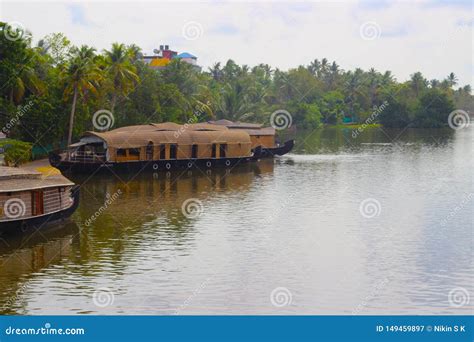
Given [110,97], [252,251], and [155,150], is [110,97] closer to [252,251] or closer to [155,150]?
[155,150]

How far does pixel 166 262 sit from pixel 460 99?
17762 cm

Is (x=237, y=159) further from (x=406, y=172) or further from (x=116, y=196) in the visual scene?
(x=116, y=196)

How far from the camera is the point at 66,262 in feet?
87.4

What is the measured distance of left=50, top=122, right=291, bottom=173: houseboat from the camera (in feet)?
168

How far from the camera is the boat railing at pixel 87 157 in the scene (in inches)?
2014

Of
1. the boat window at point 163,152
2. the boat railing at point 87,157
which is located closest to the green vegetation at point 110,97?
the boat railing at point 87,157

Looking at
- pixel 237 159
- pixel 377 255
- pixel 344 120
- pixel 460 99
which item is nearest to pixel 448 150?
pixel 237 159

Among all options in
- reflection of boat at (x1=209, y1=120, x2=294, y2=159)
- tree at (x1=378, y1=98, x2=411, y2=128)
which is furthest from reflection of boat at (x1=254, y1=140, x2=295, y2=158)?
tree at (x1=378, y1=98, x2=411, y2=128)

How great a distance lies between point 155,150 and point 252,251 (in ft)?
88.0

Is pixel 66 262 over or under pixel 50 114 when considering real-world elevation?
under

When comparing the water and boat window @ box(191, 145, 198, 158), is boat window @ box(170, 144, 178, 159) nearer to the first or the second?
boat window @ box(191, 145, 198, 158)

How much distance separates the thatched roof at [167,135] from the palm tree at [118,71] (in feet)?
21.6

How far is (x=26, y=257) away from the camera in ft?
89.4

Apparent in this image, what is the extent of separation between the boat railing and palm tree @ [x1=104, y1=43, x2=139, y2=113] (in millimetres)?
10830
